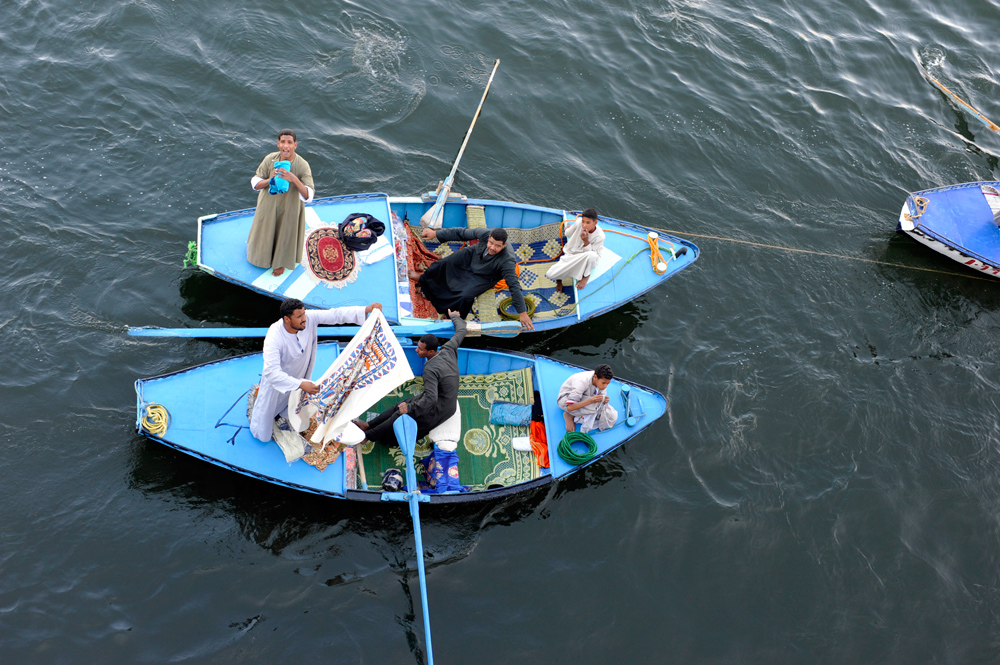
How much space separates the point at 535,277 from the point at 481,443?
348cm

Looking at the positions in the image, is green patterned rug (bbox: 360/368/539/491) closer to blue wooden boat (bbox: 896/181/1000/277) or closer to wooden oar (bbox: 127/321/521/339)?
wooden oar (bbox: 127/321/521/339)

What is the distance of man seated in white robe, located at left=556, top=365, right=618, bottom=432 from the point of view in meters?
9.27

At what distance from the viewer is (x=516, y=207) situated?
1207 cm

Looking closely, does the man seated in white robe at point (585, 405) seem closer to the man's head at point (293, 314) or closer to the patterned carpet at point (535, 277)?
the patterned carpet at point (535, 277)

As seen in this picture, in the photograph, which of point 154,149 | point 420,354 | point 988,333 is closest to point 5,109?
point 154,149

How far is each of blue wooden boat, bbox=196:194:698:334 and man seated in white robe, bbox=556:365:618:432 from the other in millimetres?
1661

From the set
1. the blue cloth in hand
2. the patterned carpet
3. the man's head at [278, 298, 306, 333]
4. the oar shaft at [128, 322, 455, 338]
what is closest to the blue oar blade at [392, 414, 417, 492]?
the oar shaft at [128, 322, 455, 338]

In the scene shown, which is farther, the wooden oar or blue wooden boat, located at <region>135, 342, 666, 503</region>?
the wooden oar

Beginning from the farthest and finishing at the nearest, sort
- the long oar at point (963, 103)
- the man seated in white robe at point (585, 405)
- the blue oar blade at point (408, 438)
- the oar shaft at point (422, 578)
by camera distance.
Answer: the long oar at point (963, 103) → the man seated in white robe at point (585, 405) → the blue oar blade at point (408, 438) → the oar shaft at point (422, 578)

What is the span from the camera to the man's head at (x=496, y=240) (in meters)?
9.92

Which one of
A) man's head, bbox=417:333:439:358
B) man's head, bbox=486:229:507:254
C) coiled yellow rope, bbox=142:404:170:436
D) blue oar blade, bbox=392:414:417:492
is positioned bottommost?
blue oar blade, bbox=392:414:417:492

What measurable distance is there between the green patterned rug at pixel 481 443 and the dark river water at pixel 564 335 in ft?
2.09

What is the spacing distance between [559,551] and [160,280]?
7.59m

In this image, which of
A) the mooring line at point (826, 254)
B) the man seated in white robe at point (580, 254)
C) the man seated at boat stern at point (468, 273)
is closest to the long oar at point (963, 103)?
the mooring line at point (826, 254)
